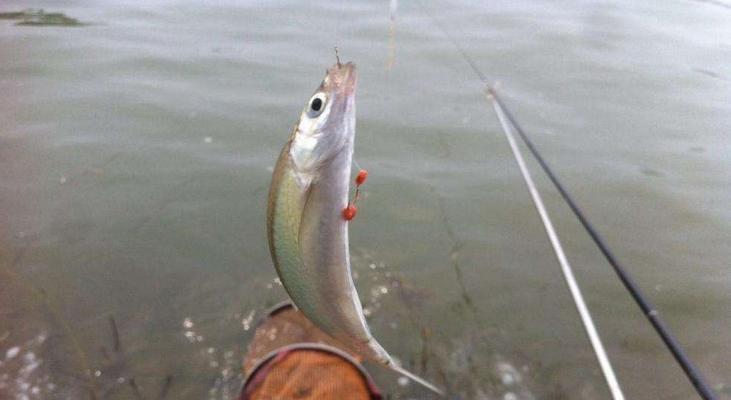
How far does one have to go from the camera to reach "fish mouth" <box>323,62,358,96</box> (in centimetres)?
140

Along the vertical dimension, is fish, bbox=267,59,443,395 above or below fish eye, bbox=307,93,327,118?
below

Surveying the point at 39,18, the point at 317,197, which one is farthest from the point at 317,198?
the point at 39,18

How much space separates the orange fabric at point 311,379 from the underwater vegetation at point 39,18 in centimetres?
921

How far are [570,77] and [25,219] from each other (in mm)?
7745

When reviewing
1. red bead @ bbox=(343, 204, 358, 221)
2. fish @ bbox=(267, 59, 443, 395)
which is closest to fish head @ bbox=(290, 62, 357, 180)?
fish @ bbox=(267, 59, 443, 395)

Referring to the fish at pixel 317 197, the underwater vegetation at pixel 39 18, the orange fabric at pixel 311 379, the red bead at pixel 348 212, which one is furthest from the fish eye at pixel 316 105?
the underwater vegetation at pixel 39 18

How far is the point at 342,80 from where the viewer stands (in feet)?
4.60

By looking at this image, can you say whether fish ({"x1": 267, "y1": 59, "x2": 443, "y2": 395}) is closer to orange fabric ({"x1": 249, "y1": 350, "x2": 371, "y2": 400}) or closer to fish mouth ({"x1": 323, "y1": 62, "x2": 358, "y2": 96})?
fish mouth ({"x1": 323, "y1": 62, "x2": 358, "y2": 96})

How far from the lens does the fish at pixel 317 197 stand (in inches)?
55.4

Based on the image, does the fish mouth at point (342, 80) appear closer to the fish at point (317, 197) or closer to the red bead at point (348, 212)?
the fish at point (317, 197)

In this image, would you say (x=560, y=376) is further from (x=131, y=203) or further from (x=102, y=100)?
(x=102, y=100)

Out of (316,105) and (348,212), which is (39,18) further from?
(348,212)

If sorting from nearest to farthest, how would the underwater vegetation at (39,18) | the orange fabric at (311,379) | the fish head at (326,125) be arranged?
1. the fish head at (326,125)
2. the orange fabric at (311,379)
3. the underwater vegetation at (39,18)

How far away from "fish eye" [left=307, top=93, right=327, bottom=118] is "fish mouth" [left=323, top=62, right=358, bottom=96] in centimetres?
3
